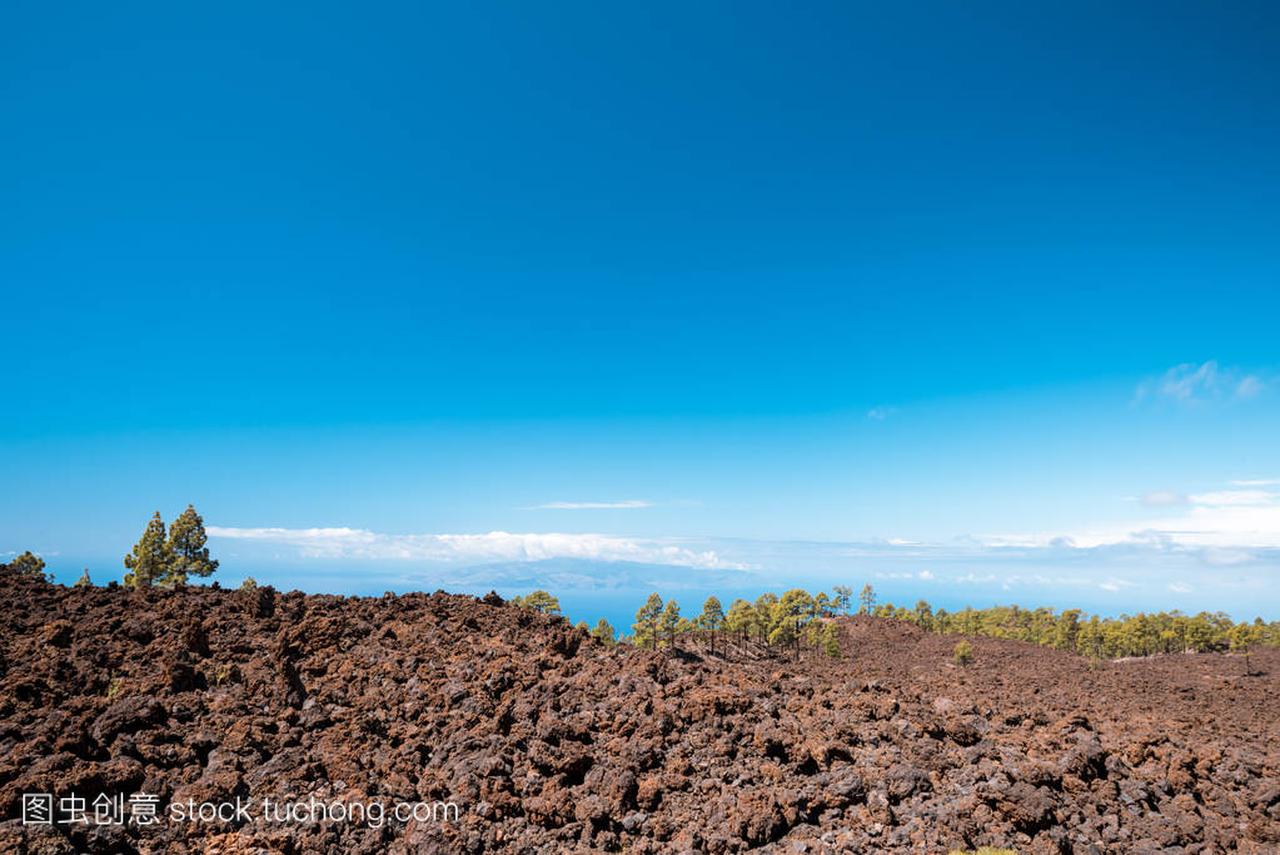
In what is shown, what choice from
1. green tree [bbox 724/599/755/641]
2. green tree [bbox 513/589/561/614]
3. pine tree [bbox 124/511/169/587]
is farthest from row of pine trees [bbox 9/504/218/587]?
green tree [bbox 724/599/755/641]

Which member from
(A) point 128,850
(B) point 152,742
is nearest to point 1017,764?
(A) point 128,850

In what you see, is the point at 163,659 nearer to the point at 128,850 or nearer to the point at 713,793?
the point at 128,850

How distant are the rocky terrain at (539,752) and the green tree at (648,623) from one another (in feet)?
162

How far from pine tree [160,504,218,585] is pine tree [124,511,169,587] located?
512mm

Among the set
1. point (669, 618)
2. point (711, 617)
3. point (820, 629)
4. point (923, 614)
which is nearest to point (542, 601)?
point (669, 618)

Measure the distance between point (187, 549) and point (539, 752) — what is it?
50.1 m

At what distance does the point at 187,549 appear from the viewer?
51844 millimetres

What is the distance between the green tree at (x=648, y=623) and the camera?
70750 millimetres

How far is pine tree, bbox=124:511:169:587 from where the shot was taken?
50750 millimetres

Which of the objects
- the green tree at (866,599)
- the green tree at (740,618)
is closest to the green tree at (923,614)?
the green tree at (866,599)

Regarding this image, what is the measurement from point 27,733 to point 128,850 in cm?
603

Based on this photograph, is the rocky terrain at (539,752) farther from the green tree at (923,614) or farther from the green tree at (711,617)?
the green tree at (923,614)

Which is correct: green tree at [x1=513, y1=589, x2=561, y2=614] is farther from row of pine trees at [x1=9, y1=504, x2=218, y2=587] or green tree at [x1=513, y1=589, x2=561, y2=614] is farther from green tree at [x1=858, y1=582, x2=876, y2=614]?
green tree at [x1=858, y1=582, x2=876, y2=614]

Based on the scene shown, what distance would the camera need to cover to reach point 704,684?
747 inches
